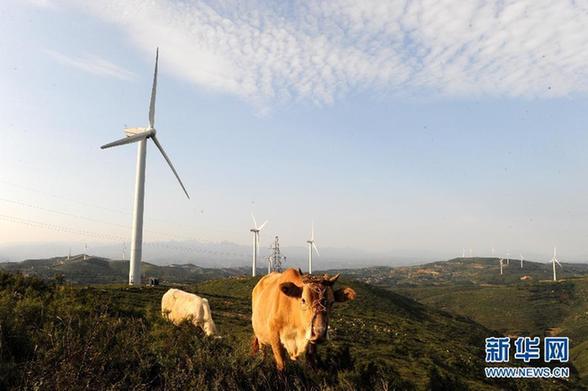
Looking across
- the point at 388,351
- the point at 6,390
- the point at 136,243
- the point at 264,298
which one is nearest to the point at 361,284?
the point at 136,243

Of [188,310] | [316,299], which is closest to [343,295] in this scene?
[316,299]

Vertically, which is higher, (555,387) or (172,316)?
(172,316)

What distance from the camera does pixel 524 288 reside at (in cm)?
15100

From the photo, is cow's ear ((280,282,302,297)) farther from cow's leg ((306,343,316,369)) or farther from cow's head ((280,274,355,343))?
cow's leg ((306,343,316,369))

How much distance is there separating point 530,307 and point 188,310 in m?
133

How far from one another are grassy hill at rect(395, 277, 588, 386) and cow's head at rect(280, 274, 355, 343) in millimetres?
82167

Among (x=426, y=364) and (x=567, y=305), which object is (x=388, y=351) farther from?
(x=567, y=305)

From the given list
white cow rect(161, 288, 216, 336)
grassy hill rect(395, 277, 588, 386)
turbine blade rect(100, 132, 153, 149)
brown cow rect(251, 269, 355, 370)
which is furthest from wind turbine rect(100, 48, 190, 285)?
grassy hill rect(395, 277, 588, 386)

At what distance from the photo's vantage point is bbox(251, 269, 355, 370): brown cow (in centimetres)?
855

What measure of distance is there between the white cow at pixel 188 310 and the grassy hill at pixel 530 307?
75644mm

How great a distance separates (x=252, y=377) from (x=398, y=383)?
3958 mm

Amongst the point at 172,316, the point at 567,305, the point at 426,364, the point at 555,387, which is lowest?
the point at 567,305

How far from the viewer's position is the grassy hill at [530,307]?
101 metres

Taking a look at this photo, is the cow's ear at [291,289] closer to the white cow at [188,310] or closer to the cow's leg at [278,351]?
the cow's leg at [278,351]
